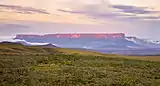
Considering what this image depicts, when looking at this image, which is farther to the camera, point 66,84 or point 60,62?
point 60,62

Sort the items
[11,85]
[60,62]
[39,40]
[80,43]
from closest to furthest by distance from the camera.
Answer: [11,85], [60,62], [39,40], [80,43]

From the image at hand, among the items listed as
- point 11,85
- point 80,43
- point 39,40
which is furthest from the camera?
point 80,43

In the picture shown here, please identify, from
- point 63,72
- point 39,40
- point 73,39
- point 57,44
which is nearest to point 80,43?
point 73,39

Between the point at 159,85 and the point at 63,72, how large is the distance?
11.4 meters

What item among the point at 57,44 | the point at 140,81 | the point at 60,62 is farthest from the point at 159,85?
the point at 57,44

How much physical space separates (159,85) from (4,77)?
50.2ft

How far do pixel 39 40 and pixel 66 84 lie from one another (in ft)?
379

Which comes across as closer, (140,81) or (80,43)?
(140,81)

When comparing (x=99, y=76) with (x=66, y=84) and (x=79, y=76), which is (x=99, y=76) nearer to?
(x=79, y=76)

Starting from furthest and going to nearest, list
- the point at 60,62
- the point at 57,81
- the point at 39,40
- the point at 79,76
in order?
1. the point at 39,40
2. the point at 60,62
3. the point at 79,76
4. the point at 57,81

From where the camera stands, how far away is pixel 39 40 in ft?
477

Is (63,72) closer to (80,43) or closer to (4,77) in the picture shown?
(4,77)

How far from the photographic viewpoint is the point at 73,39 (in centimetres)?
18650

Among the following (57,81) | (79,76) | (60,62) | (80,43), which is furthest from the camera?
(80,43)
